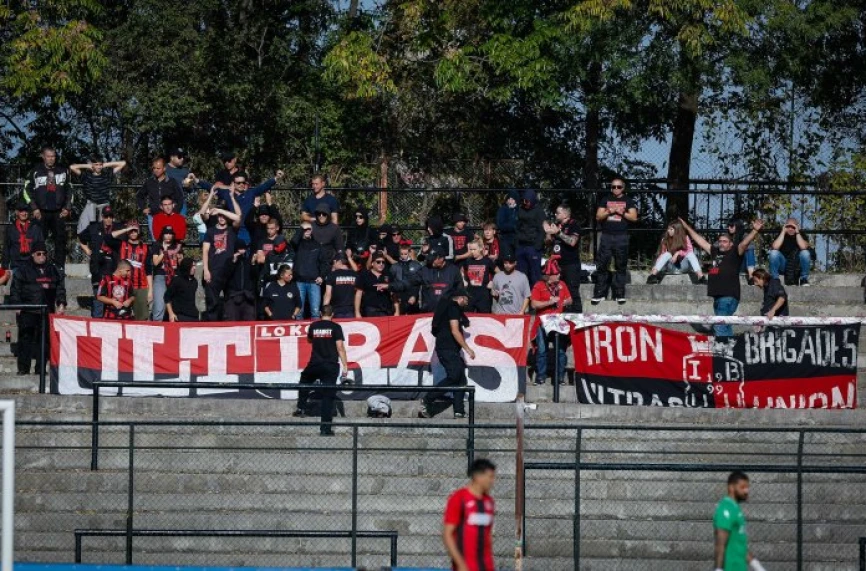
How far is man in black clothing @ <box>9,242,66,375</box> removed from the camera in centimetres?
2138

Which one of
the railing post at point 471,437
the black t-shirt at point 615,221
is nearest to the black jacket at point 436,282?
the black t-shirt at point 615,221

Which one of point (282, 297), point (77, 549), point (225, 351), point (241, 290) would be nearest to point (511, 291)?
point (282, 297)

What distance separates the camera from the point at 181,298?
21.8m

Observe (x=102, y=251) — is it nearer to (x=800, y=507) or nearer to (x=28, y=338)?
(x=28, y=338)

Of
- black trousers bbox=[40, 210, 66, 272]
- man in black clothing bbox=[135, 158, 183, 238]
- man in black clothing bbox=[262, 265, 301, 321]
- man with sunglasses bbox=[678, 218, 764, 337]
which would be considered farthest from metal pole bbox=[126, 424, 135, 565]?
man with sunglasses bbox=[678, 218, 764, 337]

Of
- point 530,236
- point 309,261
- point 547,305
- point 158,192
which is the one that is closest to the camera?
point 547,305

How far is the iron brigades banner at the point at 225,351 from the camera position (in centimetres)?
2062

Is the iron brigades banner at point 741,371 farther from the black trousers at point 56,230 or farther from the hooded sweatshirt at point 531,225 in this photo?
the black trousers at point 56,230

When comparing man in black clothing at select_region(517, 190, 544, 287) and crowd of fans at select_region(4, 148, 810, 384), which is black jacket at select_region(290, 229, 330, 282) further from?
man in black clothing at select_region(517, 190, 544, 287)

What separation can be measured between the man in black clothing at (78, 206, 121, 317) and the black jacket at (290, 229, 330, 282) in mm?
2709

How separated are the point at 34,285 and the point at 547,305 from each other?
7275 mm

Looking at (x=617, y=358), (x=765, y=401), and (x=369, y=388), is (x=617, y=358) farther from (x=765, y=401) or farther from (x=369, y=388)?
(x=369, y=388)

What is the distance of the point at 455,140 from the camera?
105 feet

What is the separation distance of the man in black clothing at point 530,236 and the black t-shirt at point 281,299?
349 centimetres
